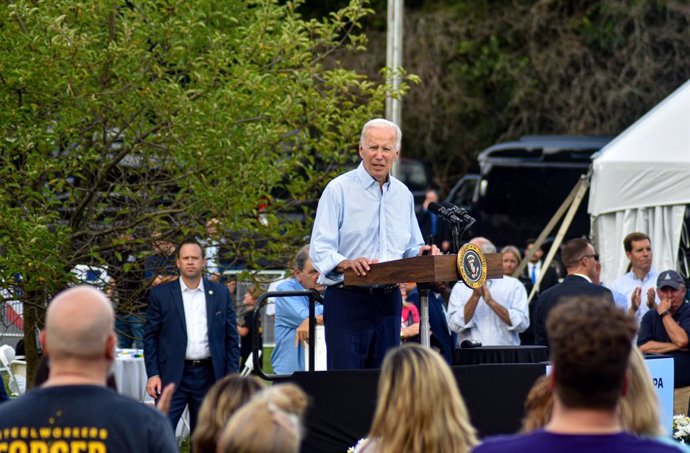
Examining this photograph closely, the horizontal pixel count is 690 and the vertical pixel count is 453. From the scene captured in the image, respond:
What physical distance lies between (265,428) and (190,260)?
6925mm

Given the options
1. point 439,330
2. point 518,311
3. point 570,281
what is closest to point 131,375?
point 518,311

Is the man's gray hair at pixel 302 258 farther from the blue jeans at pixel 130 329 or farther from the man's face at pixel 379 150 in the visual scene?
the man's face at pixel 379 150

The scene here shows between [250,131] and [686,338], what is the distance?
429 centimetres

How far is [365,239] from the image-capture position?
315 inches

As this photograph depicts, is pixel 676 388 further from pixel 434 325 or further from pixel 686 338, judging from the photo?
pixel 434 325

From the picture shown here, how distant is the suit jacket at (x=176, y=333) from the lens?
10.2 m

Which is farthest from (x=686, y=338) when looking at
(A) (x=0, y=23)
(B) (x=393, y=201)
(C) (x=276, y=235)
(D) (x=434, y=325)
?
(A) (x=0, y=23)

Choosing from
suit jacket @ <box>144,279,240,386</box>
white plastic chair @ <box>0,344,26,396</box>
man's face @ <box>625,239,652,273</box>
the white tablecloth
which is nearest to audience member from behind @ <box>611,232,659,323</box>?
man's face @ <box>625,239,652,273</box>

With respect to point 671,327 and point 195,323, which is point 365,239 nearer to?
point 195,323

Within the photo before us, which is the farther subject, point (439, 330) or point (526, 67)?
point (526, 67)

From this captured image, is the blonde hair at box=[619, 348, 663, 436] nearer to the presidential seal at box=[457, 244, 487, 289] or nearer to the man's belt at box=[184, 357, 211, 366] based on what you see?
the presidential seal at box=[457, 244, 487, 289]

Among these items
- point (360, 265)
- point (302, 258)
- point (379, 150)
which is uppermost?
point (379, 150)

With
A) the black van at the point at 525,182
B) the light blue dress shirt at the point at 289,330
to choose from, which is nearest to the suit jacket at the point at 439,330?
the light blue dress shirt at the point at 289,330

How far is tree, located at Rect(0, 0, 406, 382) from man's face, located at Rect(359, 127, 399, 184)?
2552mm
